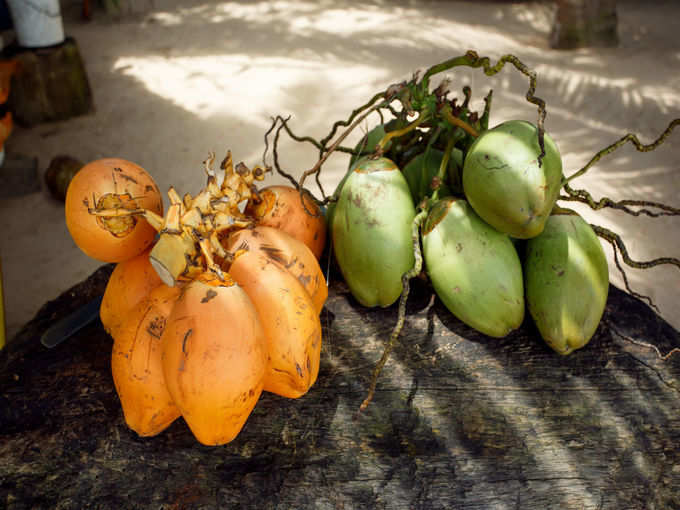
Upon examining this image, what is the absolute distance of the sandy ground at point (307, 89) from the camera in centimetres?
341

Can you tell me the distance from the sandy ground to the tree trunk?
15cm

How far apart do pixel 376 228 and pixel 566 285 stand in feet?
1.37

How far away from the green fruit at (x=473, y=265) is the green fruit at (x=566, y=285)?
0.16 ft

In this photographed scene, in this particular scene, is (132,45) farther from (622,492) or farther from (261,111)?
(622,492)

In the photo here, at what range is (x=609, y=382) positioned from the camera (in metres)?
1.23

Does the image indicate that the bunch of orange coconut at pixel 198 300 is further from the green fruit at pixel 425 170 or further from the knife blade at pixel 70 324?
the green fruit at pixel 425 170

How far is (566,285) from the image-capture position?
3.92ft

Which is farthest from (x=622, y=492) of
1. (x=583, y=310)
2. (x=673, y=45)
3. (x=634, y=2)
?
(x=634, y=2)

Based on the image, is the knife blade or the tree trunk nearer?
the knife blade

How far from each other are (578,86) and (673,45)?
1660 mm

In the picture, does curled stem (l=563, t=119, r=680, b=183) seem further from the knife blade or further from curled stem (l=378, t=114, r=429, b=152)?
the knife blade

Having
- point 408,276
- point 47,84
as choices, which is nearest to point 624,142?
point 408,276

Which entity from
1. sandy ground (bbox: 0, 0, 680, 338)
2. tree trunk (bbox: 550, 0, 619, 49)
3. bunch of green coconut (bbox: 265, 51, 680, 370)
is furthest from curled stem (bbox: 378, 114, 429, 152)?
tree trunk (bbox: 550, 0, 619, 49)

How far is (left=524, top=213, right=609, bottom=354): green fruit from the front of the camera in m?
1.19
